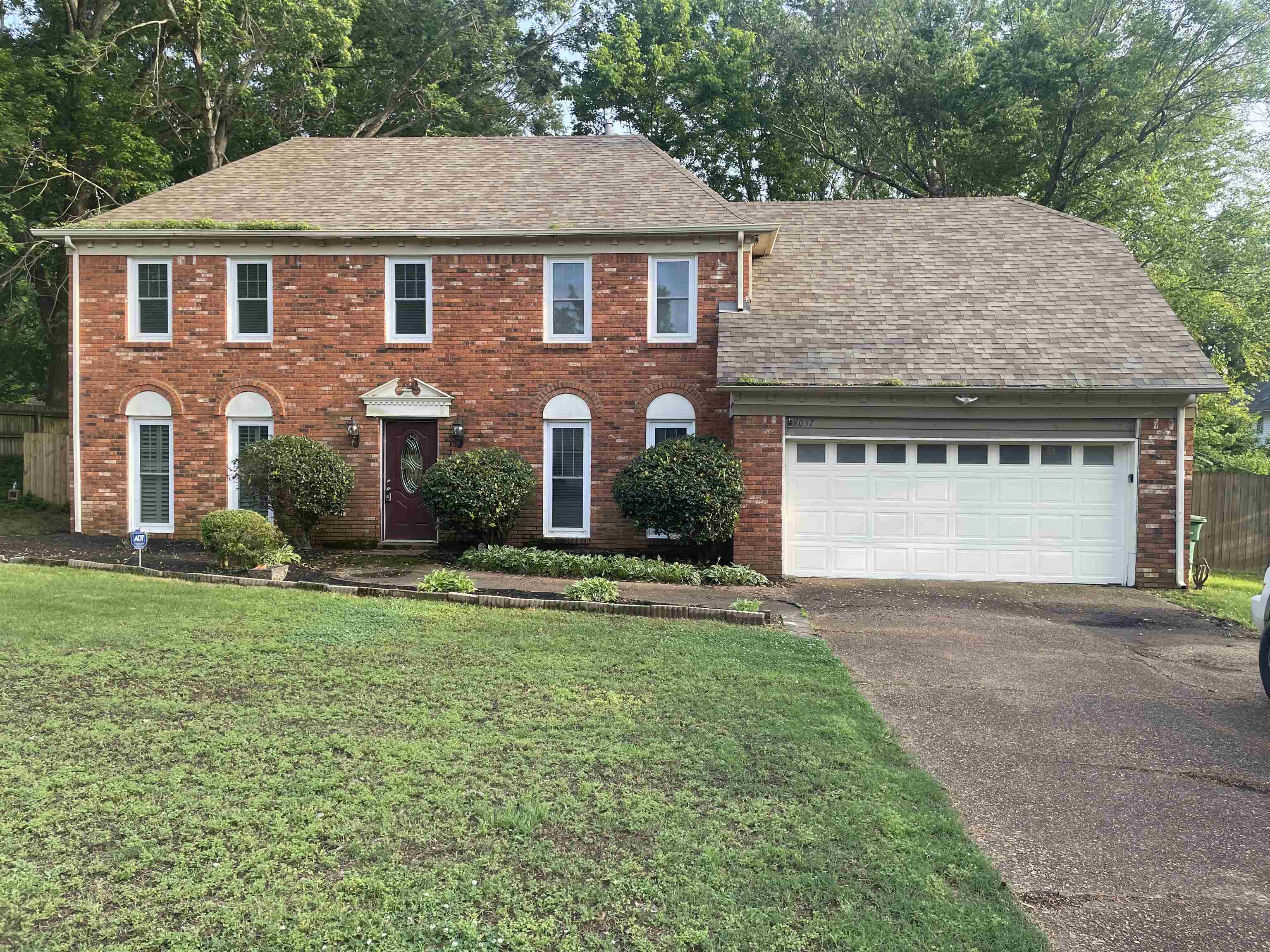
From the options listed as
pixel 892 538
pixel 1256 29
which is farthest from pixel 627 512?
pixel 1256 29

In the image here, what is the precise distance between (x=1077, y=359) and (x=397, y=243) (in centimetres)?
1132

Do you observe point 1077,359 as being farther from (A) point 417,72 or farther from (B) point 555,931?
(A) point 417,72

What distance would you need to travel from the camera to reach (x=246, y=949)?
117 inches

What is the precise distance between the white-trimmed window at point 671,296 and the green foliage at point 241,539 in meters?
6.84

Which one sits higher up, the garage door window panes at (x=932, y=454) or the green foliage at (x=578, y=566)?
the garage door window panes at (x=932, y=454)

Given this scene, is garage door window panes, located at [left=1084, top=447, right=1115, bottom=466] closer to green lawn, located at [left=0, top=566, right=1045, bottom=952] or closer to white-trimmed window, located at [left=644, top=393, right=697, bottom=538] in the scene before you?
white-trimmed window, located at [left=644, top=393, right=697, bottom=538]

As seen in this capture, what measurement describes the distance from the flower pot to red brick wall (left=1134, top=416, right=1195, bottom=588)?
12.4 metres

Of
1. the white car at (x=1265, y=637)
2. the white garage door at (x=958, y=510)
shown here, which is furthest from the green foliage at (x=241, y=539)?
the white car at (x=1265, y=637)

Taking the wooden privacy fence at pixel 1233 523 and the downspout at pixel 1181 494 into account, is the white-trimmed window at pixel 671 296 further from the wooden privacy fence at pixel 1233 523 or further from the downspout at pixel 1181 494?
the wooden privacy fence at pixel 1233 523

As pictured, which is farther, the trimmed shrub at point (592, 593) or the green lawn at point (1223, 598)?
the green lawn at point (1223, 598)

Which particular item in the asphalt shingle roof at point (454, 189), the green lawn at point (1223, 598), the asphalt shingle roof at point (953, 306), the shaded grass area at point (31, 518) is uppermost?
the asphalt shingle roof at point (454, 189)

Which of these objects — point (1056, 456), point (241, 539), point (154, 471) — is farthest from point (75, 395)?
point (1056, 456)

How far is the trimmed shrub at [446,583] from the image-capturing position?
10.1m

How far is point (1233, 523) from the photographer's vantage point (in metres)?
15.4
